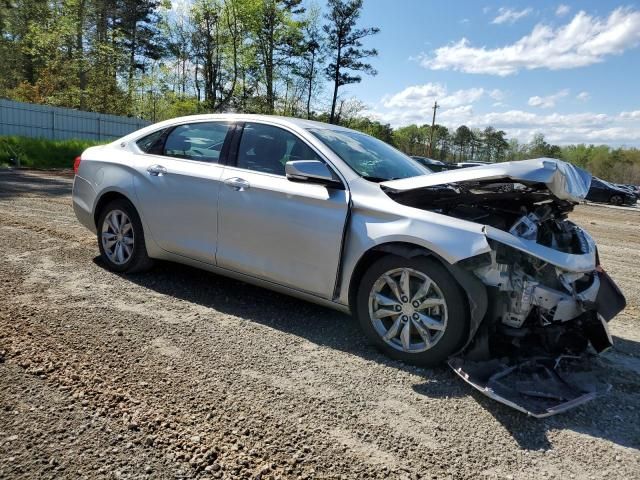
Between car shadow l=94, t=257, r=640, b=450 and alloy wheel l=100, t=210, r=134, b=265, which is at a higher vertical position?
alloy wheel l=100, t=210, r=134, b=265

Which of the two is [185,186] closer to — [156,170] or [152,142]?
[156,170]

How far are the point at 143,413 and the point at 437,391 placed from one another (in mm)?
1722

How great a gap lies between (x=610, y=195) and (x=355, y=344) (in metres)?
28.3

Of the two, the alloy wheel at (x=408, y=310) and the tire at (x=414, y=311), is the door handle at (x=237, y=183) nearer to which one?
the tire at (x=414, y=311)

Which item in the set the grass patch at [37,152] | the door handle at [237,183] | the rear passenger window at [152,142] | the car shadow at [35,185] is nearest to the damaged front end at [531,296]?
the door handle at [237,183]

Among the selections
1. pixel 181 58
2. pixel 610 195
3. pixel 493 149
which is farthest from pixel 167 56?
pixel 493 149

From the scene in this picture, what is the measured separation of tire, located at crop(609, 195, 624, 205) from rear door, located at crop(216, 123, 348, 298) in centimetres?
2802

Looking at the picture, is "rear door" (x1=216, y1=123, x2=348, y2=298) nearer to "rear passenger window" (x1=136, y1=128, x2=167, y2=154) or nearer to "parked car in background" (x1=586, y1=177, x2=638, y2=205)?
"rear passenger window" (x1=136, y1=128, x2=167, y2=154)

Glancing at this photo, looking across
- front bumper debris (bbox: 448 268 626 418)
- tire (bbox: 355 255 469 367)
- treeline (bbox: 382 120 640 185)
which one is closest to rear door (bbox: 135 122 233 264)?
tire (bbox: 355 255 469 367)

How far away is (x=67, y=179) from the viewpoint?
14.2m

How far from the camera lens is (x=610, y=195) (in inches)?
1053

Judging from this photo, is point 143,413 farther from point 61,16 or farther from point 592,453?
point 61,16

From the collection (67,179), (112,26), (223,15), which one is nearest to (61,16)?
(112,26)

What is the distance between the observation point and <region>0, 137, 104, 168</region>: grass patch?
17125 millimetres
